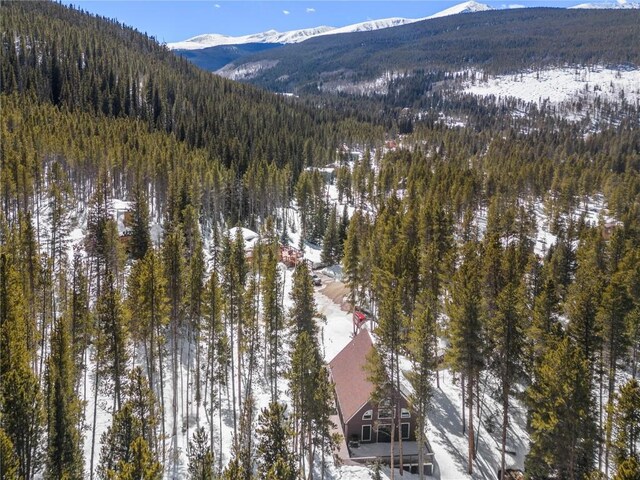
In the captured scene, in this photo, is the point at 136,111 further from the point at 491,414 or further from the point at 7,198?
the point at 491,414

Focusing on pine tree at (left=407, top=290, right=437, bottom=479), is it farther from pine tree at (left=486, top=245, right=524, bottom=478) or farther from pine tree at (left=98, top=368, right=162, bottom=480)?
pine tree at (left=98, top=368, right=162, bottom=480)

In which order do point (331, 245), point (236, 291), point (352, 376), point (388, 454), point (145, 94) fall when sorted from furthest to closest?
point (145, 94) < point (331, 245) < point (352, 376) < point (236, 291) < point (388, 454)

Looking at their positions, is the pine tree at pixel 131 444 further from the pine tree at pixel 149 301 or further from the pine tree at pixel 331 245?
the pine tree at pixel 331 245

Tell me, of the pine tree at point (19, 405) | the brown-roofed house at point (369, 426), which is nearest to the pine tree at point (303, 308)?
the brown-roofed house at point (369, 426)

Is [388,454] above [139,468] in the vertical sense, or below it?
below

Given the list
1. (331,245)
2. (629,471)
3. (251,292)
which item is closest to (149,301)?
(251,292)

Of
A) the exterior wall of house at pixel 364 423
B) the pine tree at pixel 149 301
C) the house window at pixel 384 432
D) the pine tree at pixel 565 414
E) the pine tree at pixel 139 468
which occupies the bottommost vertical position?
the house window at pixel 384 432

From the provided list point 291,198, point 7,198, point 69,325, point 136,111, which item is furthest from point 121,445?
point 136,111

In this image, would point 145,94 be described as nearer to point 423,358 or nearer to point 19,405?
point 19,405
